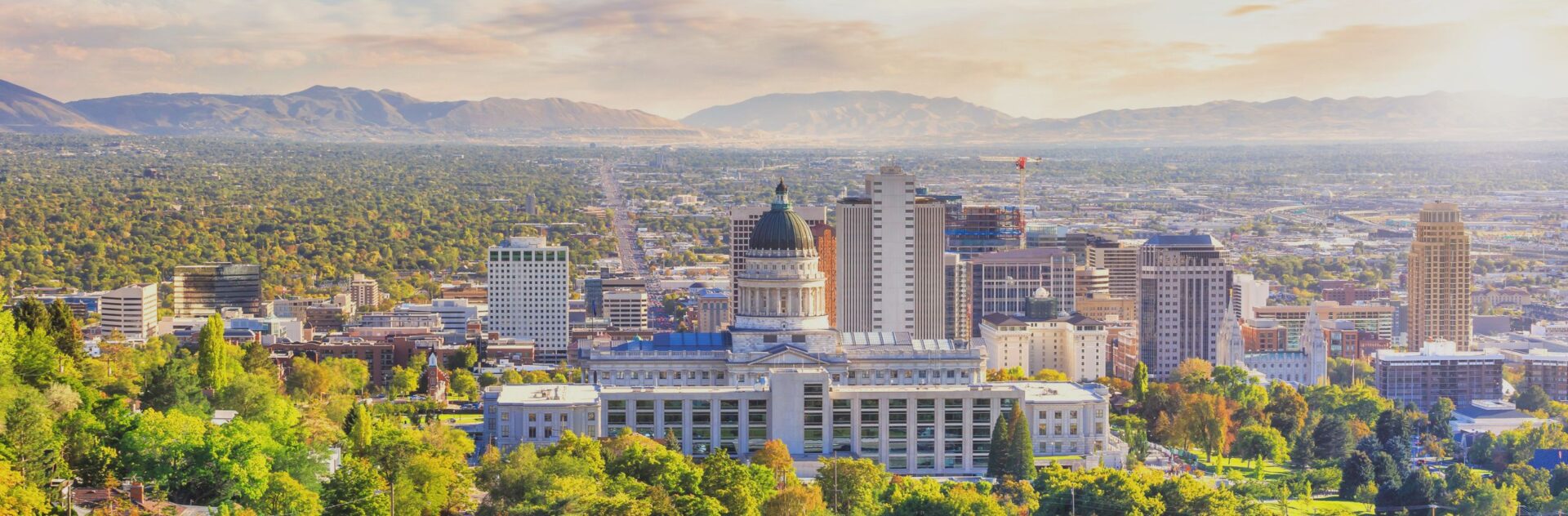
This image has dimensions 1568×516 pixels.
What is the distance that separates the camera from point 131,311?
17025cm

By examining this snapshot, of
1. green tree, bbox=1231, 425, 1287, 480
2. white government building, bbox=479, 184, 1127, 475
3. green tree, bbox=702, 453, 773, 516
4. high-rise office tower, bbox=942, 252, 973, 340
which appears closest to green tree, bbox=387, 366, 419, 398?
white government building, bbox=479, 184, 1127, 475

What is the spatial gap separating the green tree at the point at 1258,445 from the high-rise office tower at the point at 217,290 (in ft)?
322

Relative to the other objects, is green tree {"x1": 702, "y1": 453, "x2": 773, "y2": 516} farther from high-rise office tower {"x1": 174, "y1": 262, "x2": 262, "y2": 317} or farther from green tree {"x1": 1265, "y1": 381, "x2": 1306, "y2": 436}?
high-rise office tower {"x1": 174, "y1": 262, "x2": 262, "y2": 317}

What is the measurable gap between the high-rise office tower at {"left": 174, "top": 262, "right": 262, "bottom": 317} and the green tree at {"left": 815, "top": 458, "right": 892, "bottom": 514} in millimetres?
107602

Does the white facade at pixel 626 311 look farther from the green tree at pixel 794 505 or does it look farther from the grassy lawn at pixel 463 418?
the green tree at pixel 794 505

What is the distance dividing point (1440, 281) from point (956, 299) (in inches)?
1463

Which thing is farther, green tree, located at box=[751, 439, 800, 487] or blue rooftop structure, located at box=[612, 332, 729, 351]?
blue rooftop structure, located at box=[612, 332, 729, 351]

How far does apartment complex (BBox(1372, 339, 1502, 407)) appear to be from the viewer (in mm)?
142625

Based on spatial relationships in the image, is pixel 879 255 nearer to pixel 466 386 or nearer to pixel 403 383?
pixel 466 386

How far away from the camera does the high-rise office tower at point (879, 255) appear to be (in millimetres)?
149625

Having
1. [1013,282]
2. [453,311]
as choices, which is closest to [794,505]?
[1013,282]

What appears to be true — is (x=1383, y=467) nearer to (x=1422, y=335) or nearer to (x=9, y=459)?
(x=9, y=459)

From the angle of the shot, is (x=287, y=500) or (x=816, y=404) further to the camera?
(x=816, y=404)

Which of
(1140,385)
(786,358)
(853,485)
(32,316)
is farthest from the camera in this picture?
(1140,385)
